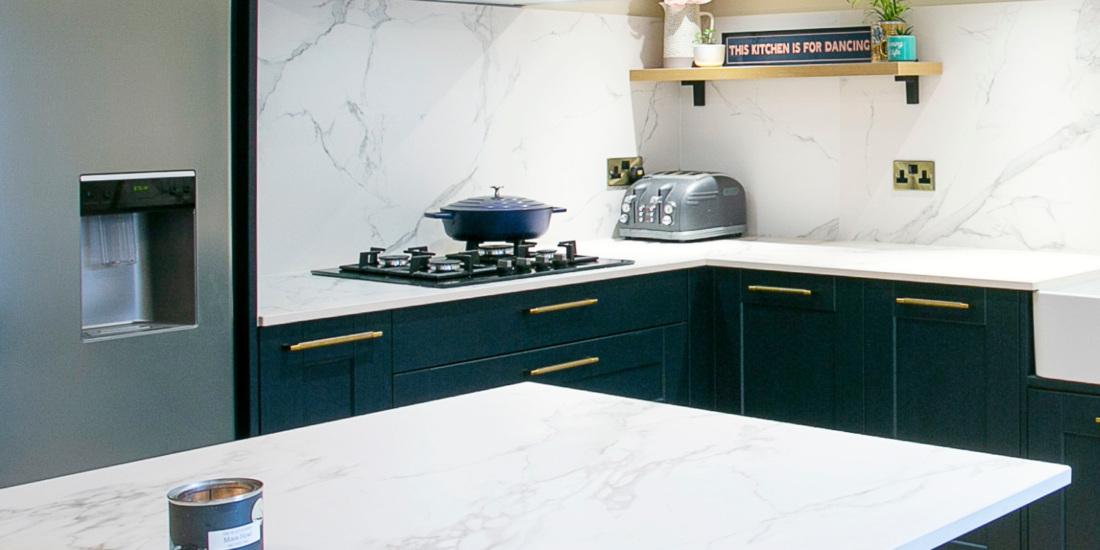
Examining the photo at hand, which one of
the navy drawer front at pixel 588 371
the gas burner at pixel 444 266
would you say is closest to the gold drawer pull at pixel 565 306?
the navy drawer front at pixel 588 371

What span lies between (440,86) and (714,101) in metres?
1.11

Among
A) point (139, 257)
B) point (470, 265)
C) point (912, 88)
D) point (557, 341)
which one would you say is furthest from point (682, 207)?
point (139, 257)

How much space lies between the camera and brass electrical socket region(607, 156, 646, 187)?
436 centimetres

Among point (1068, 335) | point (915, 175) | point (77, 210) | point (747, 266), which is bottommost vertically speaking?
point (1068, 335)

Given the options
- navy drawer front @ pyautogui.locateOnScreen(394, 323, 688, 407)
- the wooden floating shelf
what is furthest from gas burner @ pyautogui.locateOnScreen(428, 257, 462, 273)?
the wooden floating shelf

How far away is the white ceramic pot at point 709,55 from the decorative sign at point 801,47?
26mm

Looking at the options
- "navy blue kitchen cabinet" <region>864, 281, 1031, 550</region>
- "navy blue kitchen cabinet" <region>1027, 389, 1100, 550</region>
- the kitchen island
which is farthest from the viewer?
"navy blue kitchen cabinet" <region>864, 281, 1031, 550</region>

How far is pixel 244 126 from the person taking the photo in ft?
8.91

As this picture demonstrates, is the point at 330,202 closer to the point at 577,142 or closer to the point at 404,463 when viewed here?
the point at 577,142

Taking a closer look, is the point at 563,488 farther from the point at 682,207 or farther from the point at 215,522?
the point at 682,207

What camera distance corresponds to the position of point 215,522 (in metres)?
1.00

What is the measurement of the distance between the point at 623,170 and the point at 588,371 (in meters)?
1.16

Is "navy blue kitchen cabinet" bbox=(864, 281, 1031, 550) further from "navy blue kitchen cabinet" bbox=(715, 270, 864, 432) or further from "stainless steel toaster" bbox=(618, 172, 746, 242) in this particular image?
"stainless steel toaster" bbox=(618, 172, 746, 242)

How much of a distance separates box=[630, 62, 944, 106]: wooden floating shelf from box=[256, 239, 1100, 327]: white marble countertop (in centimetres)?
52
